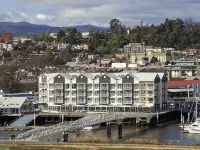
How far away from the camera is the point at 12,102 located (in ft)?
192

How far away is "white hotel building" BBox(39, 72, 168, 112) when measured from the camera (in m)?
56.9

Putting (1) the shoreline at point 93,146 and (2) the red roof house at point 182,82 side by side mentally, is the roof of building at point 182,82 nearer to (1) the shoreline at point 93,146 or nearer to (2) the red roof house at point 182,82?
(2) the red roof house at point 182,82

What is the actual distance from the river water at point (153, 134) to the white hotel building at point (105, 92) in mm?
5140

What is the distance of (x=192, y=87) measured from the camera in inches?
2635

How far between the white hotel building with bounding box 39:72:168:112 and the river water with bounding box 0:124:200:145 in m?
5.14

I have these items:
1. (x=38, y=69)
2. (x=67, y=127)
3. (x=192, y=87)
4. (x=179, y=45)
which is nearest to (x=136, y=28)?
(x=179, y=45)

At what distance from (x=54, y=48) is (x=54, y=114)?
6317cm

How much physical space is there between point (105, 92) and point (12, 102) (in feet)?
27.0

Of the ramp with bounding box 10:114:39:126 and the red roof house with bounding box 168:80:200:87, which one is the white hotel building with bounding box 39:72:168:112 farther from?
the red roof house with bounding box 168:80:200:87

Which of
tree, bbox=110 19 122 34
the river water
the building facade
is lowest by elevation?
the river water

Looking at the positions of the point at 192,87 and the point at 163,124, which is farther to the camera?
the point at 192,87

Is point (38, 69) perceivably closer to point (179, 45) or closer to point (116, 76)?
point (116, 76)

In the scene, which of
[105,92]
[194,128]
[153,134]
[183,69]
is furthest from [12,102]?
[183,69]

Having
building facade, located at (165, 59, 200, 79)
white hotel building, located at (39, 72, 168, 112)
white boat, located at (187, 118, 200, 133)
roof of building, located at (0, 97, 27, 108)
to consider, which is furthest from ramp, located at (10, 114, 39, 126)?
building facade, located at (165, 59, 200, 79)
